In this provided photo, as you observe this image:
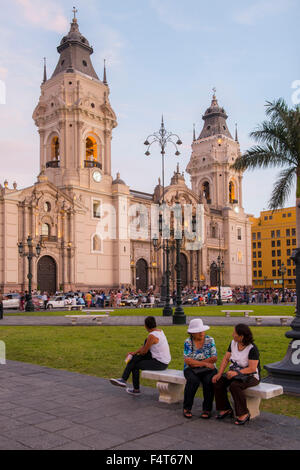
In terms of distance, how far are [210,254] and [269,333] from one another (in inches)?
1844

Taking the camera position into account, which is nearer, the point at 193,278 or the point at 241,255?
the point at 193,278

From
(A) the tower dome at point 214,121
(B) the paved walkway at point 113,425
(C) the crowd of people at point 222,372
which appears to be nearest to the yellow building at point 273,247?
(A) the tower dome at point 214,121

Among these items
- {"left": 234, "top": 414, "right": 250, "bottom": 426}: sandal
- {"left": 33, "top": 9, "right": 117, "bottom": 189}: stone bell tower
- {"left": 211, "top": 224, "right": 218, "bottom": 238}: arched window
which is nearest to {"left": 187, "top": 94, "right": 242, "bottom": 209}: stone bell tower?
{"left": 211, "top": 224, "right": 218, "bottom": 238}: arched window

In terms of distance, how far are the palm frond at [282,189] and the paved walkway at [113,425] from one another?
26.5ft

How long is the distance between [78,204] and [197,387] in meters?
39.7

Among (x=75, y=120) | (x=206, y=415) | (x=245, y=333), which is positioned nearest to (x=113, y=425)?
(x=206, y=415)

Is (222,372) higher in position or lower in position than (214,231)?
lower

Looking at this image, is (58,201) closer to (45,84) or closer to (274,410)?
(45,84)

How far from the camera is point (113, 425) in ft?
16.9

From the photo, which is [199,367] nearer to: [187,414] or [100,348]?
[187,414]

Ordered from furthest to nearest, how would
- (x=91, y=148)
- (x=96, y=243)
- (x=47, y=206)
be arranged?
1. (x=91, y=148)
2. (x=96, y=243)
3. (x=47, y=206)

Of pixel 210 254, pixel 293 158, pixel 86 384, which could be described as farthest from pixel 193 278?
pixel 86 384

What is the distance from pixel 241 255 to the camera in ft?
218

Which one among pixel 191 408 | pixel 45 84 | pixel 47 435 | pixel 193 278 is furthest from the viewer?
pixel 193 278
